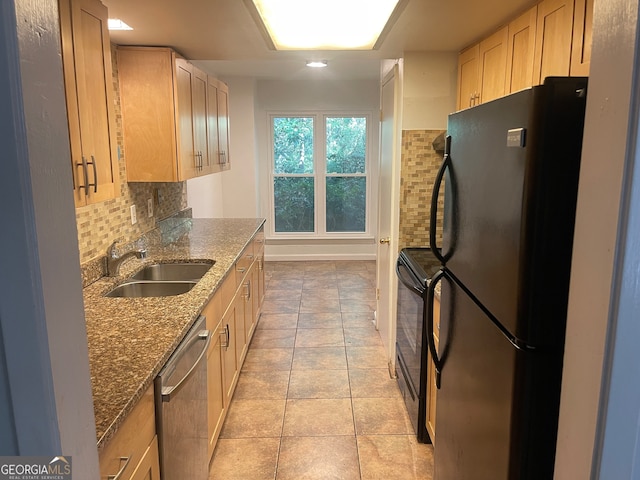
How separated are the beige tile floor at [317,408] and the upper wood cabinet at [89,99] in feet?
4.88

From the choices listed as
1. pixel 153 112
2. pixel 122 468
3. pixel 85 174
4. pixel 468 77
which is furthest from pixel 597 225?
pixel 153 112

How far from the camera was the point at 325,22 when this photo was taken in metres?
2.32

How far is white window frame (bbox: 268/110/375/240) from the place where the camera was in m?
6.36

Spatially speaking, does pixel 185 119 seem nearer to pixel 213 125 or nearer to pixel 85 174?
pixel 213 125

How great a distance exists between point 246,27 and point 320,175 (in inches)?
165

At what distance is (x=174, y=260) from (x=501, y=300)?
2068mm

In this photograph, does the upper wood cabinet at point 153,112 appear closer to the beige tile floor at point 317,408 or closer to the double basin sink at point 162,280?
the double basin sink at point 162,280

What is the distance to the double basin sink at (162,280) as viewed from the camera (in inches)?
97.7

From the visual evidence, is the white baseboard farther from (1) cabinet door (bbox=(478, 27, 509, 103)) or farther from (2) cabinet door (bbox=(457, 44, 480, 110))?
(1) cabinet door (bbox=(478, 27, 509, 103))

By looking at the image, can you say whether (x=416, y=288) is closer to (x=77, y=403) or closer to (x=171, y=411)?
(x=171, y=411)

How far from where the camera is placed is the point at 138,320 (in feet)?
5.90

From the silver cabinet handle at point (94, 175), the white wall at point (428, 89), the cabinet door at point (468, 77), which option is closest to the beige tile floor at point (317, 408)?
the silver cabinet handle at point (94, 175)

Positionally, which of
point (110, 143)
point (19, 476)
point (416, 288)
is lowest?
point (416, 288)

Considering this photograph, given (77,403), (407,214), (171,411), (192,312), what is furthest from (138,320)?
(407,214)
